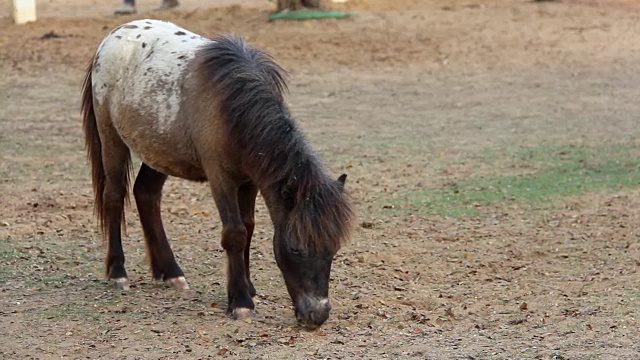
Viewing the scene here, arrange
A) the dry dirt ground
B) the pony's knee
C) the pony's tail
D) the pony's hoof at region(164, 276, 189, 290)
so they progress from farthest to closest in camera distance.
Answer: the pony's tail → the pony's hoof at region(164, 276, 189, 290) → the pony's knee → the dry dirt ground

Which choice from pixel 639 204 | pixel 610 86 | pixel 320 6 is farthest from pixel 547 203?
pixel 320 6

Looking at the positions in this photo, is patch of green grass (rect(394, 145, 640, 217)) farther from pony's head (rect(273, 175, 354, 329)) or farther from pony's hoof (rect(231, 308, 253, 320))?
pony's head (rect(273, 175, 354, 329))

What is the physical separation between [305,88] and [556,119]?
124 inches

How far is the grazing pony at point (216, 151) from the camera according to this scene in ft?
Result: 18.1

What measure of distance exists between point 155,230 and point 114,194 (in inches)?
13.4

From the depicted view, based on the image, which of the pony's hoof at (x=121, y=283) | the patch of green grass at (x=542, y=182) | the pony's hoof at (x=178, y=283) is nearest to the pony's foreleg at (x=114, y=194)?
the pony's hoof at (x=121, y=283)

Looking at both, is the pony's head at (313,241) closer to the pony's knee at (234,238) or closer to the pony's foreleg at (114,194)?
the pony's knee at (234,238)

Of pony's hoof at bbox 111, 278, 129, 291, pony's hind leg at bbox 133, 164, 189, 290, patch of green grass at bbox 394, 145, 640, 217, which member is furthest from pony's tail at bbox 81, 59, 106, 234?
patch of green grass at bbox 394, 145, 640, 217

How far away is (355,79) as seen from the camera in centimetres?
1388

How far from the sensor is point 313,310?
5.49 m

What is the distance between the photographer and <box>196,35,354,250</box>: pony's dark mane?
17.9 feet

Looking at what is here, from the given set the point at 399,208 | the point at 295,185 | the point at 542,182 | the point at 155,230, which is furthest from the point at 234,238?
the point at 542,182

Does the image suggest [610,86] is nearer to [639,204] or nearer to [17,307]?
[639,204]

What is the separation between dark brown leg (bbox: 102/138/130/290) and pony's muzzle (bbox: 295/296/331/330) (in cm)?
153
